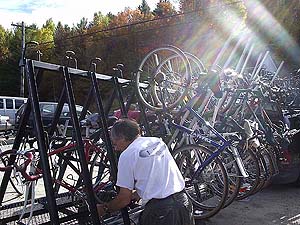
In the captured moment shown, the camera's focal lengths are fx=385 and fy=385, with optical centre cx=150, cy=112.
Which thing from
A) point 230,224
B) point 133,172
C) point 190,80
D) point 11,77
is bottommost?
point 11,77

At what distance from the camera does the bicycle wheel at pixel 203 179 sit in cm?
455

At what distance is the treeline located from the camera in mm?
17734

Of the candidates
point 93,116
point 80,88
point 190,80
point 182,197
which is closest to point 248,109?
point 190,80

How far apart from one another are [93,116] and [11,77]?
33986 millimetres

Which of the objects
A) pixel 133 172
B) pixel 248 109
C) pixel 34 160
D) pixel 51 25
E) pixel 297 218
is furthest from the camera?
pixel 51 25

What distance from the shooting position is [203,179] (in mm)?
4809

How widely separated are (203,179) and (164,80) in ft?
5.04

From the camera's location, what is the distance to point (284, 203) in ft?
20.1

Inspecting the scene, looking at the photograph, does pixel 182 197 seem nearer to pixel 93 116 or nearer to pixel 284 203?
pixel 93 116

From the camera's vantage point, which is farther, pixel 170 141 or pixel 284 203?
pixel 284 203

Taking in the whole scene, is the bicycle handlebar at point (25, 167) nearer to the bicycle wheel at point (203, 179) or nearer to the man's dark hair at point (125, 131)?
the man's dark hair at point (125, 131)

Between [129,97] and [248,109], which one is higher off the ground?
[248,109]

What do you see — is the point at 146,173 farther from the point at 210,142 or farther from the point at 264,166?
the point at 264,166

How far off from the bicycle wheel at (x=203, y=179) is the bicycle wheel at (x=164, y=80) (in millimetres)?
760
